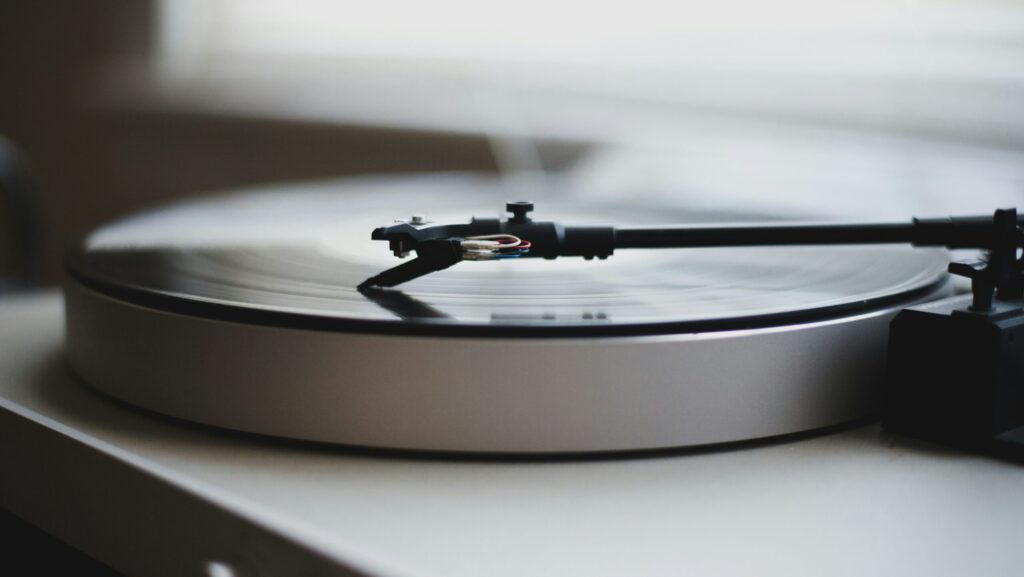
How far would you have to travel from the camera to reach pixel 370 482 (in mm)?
463

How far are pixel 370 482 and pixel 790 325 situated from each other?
0.20 meters

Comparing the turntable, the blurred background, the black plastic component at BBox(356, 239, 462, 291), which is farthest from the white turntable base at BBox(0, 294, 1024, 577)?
the blurred background

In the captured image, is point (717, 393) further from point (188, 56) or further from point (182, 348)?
point (188, 56)

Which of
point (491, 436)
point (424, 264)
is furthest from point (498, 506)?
point (424, 264)

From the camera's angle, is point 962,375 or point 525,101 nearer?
point 962,375

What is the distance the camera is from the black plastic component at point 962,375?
0.49 m

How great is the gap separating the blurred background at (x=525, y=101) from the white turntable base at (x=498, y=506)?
16.2 inches

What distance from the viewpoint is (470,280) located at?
59 centimetres

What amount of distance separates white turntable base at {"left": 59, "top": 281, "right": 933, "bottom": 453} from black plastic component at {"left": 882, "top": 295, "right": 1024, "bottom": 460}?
0.9 inches

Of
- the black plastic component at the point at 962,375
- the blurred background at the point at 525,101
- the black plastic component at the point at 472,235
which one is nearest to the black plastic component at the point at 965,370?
the black plastic component at the point at 962,375

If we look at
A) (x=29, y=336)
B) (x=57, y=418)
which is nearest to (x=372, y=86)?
(x=29, y=336)

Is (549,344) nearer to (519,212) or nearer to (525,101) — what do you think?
(519,212)

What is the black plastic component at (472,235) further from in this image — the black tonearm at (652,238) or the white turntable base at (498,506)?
the white turntable base at (498,506)

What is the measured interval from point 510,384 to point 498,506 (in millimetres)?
53
